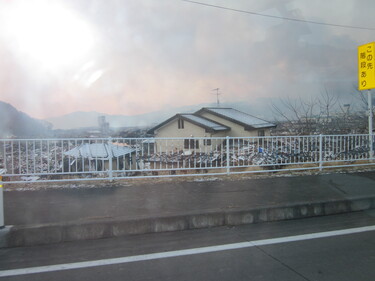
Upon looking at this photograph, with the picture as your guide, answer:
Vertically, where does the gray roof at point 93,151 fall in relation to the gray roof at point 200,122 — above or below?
below

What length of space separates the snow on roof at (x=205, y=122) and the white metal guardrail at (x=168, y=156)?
238 centimetres

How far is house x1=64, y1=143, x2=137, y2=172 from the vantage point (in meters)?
6.68

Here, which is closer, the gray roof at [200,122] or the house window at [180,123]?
the gray roof at [200,122]

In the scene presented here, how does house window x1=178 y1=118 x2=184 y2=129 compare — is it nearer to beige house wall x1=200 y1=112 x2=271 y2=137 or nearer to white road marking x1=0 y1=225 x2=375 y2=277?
beige house wall x1=200 y1=112 x2=271 y2=137

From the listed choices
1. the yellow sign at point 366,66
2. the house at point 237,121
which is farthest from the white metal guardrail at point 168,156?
the house at point 237,121

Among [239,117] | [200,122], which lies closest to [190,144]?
[200,122]

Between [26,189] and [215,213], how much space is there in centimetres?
426

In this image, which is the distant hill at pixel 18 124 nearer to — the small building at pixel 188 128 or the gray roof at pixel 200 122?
the small building at pixel 188 128

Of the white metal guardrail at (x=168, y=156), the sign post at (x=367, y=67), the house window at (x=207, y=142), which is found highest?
the sign post at (x=367, y=67)

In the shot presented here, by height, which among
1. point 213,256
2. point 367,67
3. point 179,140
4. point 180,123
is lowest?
point 213,256

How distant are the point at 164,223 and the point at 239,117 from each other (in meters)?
8.51

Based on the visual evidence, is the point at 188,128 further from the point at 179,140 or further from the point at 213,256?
the point at 213,256

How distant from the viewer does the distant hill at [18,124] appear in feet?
23.5

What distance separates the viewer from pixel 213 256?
3611 millimetres
